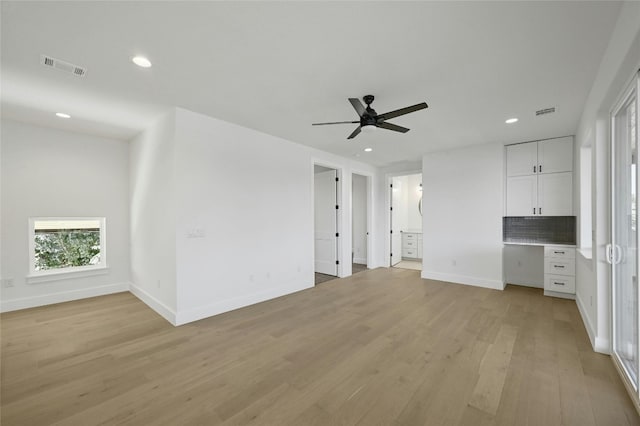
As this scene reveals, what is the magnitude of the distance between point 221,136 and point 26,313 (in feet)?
12.5

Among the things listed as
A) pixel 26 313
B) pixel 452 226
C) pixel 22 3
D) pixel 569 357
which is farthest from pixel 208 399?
pixel 452 226

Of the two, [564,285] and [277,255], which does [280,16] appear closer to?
[277,255]

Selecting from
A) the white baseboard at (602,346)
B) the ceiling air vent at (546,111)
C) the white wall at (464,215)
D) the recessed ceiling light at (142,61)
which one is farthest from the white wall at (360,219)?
the recessed ceiling light at (142,61)

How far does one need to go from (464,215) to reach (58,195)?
7.37 meters

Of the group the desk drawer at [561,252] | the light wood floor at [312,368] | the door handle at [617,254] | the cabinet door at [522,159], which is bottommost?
the light wood floor at [312,368]

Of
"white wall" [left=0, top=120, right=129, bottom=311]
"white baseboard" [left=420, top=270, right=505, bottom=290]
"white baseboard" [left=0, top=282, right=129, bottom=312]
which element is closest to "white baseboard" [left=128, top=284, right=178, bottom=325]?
"white baseboard" [left=0, top=282, right=129, bottom=312]

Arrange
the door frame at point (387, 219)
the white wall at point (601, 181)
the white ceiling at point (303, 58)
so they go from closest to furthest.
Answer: the white ceiling at point (303, 58), the white wall at point (601, 181), the door frame at point (387, 219)

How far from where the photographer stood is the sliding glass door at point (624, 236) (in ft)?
7.11

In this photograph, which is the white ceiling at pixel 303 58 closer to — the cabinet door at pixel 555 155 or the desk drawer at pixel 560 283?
the cabinet door at pixel 555 155

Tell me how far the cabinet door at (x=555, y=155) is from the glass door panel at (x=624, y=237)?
2643 mm

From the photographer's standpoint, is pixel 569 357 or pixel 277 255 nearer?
pixel 569 357

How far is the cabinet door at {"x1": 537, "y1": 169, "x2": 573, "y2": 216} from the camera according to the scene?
15.4 feet

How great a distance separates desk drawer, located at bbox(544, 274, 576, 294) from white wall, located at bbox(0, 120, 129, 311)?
763cm

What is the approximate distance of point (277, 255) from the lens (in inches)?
185
